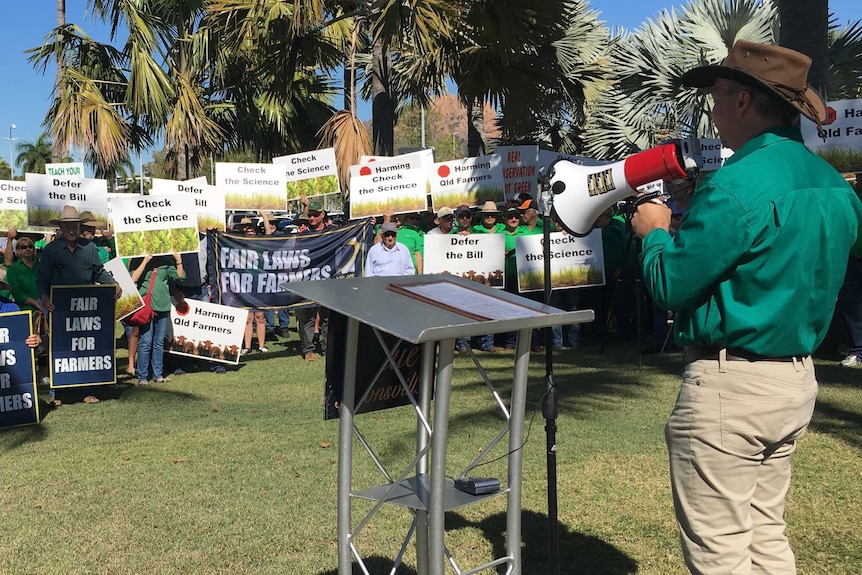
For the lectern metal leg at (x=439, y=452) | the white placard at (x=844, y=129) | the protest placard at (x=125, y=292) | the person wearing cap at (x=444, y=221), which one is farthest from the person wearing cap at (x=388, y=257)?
the lectern metal leg at (x=439, y=452)

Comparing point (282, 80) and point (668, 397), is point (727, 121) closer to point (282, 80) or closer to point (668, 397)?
point (668, 397)

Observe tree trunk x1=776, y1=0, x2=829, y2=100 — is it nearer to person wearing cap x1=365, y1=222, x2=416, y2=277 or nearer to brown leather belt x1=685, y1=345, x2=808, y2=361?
person wearing cap x1=365, y1=222, x2=416, y2=277

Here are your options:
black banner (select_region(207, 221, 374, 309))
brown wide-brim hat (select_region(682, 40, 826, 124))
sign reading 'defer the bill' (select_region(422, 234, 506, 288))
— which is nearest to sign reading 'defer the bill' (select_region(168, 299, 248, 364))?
black banner (select_region(207, 221, 374, 309))

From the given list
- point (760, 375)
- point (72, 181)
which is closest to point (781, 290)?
point (760, 375)

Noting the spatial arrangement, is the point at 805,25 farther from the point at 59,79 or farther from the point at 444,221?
the point at 59,79

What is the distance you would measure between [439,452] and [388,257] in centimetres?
873

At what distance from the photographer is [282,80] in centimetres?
1501

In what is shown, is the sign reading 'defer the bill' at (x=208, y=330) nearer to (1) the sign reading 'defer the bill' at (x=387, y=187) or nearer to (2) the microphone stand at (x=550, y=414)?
(1) the sign reading 'defer the bill' at (x=387, y=187)

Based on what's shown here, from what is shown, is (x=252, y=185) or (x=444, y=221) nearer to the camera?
(x=444, y=221)

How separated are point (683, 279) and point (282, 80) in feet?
42.9

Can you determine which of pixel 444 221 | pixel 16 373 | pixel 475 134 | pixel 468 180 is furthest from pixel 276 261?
pixel 475 134

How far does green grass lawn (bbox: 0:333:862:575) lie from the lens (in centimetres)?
482

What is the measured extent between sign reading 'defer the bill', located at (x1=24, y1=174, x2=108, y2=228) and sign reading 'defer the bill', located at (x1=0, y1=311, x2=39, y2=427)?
12.9ft

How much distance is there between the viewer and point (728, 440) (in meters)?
2.92
